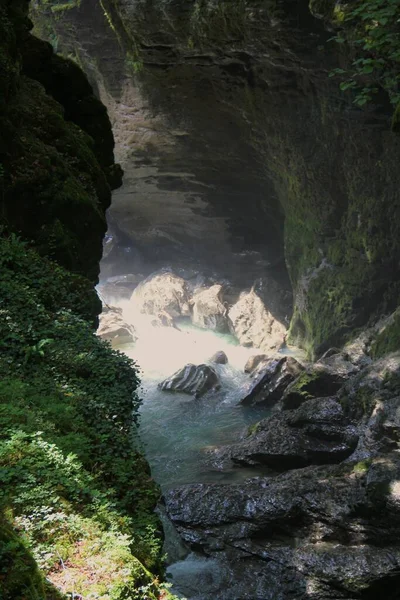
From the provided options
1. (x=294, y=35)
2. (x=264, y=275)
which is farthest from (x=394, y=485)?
(x=264, y=275)

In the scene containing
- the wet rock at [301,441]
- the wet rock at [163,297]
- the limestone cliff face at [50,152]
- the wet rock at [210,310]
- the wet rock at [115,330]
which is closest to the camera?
the limestone cliff face at [50,152]

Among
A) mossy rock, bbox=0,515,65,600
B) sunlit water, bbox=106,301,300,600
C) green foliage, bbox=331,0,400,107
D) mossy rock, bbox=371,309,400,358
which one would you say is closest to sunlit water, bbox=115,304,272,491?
sunlit water, bbox=106,301,300,600

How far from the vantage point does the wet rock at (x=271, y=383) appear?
14.6 meters

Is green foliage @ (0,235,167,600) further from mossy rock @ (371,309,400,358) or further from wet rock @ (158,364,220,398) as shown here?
mossy rock @ (371,309,400,358)

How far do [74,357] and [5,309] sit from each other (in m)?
1.05

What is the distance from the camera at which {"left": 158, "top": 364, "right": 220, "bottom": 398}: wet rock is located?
51.4 ft

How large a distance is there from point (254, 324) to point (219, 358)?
3.29m

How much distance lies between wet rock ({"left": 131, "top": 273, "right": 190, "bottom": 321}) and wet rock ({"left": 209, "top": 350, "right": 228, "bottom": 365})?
18.8 feet

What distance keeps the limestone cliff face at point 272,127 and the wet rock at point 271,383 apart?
233cm

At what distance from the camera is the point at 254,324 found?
2166cm

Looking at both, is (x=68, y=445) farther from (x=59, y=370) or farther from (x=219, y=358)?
(x=219, y=358)

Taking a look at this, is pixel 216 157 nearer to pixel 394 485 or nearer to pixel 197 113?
pixel 197 113

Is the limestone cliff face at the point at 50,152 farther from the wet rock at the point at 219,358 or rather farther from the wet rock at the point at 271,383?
the wet rock at the point at 219,358

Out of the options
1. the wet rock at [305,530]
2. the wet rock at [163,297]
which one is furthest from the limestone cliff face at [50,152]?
the wet rock at [163,297]
